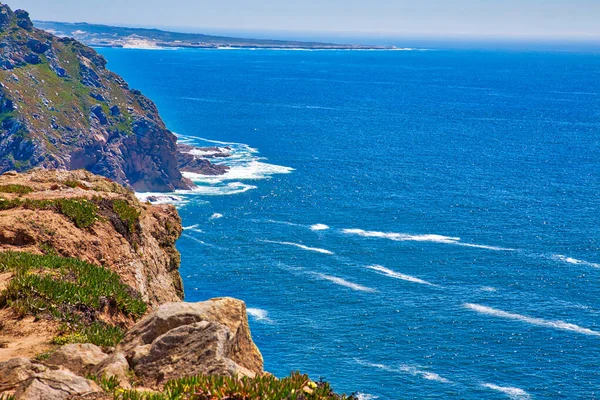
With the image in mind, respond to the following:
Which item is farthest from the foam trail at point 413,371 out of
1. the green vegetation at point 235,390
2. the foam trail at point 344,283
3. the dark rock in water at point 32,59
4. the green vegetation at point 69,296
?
the dark rock in water at point 32,59

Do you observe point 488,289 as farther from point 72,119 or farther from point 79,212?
point 72,119

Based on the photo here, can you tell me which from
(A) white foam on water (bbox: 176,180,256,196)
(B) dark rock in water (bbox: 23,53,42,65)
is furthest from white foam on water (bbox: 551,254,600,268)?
(B) dark rock in water (bbox: 23,53,42,65)

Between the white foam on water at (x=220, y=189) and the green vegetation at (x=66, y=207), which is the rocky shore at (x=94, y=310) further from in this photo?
the white foam on water at (x=220, y=189)

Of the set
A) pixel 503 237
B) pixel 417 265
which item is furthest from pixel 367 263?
pixel 503 237

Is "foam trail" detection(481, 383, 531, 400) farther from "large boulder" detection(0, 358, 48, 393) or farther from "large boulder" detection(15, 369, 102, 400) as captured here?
"large boulder" detection(15, 369, 102, 400)

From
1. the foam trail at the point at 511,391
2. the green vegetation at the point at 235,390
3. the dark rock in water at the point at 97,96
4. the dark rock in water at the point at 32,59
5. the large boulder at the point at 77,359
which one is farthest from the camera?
the dark rock in water at the point at 97,96

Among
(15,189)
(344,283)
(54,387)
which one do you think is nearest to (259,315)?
(344,283)

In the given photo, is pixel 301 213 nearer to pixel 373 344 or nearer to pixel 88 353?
pixel 373 344
